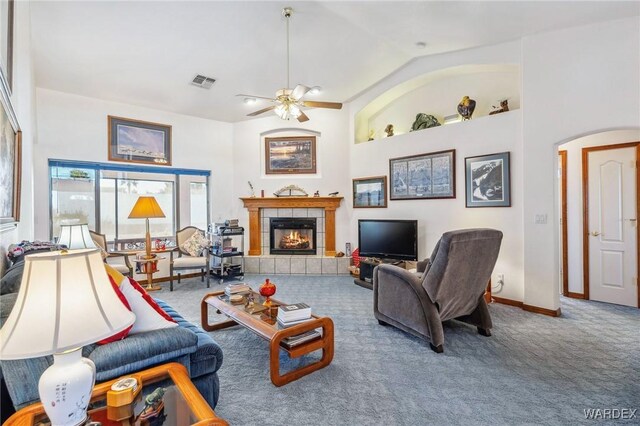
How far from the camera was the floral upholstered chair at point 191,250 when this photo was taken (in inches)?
198

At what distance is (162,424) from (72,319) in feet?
1.90

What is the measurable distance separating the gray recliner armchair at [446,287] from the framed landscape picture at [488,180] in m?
1.50

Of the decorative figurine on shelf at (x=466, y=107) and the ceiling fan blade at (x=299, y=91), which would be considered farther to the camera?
the decorative figurine on shelf at (x=466, y=107)

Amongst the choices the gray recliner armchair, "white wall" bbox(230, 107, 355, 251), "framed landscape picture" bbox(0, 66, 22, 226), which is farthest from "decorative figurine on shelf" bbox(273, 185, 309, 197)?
"framed landscape picture" bbox(0, 66, 22, 226)

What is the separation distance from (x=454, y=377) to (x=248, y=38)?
4.10 meters

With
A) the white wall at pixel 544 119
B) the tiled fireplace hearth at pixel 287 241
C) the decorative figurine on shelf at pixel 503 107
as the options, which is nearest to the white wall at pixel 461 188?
the white wall at pixel 544 119

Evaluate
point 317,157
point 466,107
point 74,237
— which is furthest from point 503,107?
point 74,237

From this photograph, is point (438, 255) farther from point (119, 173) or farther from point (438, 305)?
point (119, 173)

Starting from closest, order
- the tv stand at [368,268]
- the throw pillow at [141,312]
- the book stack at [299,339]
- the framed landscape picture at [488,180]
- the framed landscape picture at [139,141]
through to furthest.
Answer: the throw pillow at [141,312] → the book stack at [299,339] → the framed landscape picture at [488,180] → the tv stand at [368,268] → the framed landscape picture at [139,141]

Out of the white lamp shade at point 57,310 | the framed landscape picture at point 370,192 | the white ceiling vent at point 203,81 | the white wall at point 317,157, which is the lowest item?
the white lamp shade at point 57,310

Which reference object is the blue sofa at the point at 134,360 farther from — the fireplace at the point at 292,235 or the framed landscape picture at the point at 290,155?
the framed landscape picture at the point at 290,155

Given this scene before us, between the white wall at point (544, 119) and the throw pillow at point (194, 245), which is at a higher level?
the white wall at point (544, 119)

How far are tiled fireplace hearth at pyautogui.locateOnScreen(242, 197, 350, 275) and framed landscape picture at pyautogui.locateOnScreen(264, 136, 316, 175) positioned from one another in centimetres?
63

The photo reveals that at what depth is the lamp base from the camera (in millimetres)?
954
